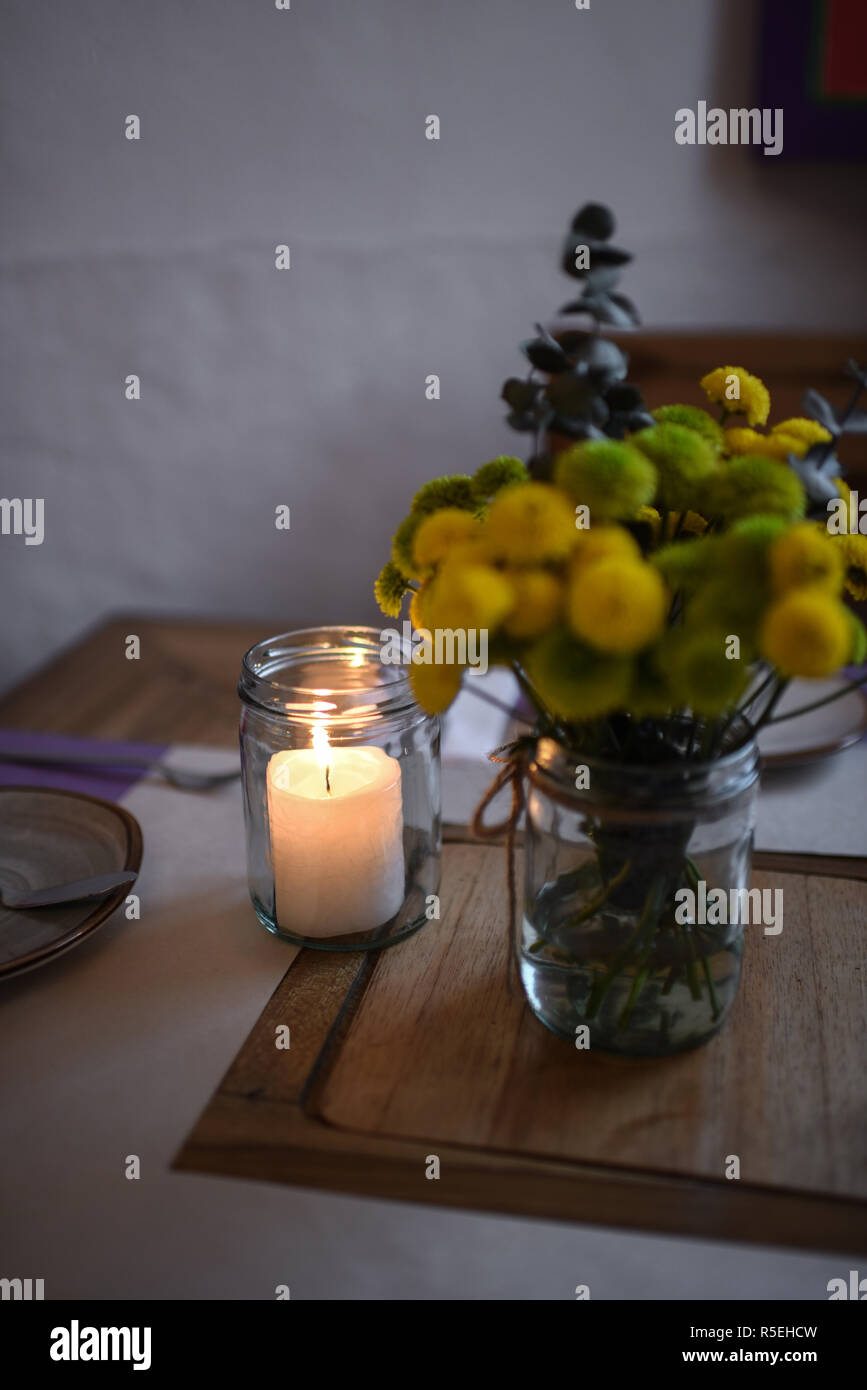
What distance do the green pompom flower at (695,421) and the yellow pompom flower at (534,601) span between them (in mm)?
132

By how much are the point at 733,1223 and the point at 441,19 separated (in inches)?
63.4

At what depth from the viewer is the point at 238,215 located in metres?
1.69

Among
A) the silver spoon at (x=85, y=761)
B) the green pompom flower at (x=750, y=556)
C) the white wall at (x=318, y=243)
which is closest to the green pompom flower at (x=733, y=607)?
the green pompom flower at (x=750, y=556)

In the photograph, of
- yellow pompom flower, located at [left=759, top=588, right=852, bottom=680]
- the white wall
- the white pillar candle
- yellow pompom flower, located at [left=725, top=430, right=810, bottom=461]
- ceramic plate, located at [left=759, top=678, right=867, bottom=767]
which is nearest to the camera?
yellow pompom flower, located at [left=759, top=588, right=852, bottom=680]

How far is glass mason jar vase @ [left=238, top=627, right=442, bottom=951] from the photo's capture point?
636mm

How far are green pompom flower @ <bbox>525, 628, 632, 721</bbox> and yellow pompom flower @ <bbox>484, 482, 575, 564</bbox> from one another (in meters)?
0.03

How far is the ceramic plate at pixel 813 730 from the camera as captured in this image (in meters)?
0.88

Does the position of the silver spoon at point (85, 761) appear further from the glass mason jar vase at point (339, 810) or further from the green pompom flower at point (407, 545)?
the green pompom flower at point (407, 545)

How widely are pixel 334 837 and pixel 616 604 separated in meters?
0.28

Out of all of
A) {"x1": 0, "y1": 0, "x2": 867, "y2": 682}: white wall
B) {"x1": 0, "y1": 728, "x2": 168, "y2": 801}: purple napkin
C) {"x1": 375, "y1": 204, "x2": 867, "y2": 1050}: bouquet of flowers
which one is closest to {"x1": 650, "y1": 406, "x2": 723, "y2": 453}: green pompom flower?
{"x1": 375, "y1": 204, "x2": 867, "y2": 1050}: bouquet of flowers

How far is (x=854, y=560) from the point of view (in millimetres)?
537

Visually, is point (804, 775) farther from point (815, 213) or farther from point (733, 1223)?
point (815, 213)

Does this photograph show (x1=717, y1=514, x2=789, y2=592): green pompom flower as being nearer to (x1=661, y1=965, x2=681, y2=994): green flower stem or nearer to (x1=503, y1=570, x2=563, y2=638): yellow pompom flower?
(x1=503, y1=570, x2=563, y2=638): yellow pompom flower

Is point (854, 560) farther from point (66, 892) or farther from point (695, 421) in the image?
point (66, 892)
